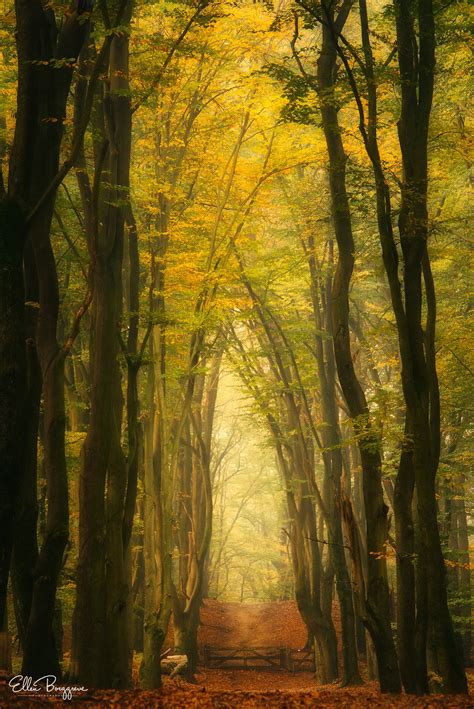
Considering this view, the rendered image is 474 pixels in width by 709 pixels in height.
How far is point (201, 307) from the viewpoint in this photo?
14.5 metres

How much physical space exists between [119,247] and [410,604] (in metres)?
6.33

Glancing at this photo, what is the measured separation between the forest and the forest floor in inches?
4.4

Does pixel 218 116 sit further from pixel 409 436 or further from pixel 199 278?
pixel 409 436

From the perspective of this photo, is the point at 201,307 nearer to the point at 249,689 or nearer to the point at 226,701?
the point at 226,701

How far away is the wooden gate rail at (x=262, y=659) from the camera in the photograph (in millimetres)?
21781

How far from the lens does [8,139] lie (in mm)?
13133

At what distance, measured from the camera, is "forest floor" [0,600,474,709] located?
269 inches

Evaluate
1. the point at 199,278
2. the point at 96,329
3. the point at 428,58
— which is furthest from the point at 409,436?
the point at 199,278

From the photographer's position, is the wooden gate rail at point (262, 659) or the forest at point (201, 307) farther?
the wooden gate rail at point (262, 659)
